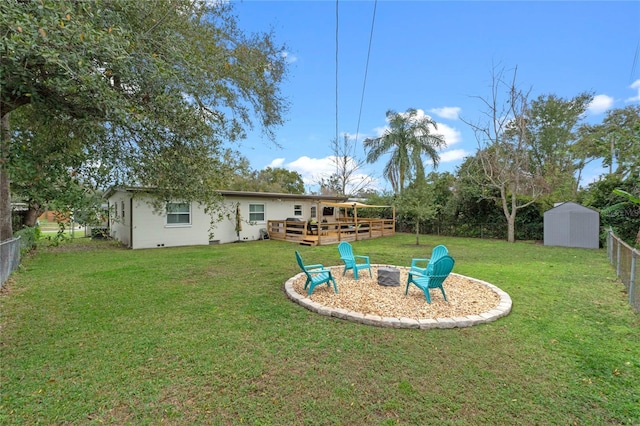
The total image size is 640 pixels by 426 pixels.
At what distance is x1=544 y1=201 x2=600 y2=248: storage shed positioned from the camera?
11.7m

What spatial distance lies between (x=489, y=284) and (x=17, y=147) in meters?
7.24

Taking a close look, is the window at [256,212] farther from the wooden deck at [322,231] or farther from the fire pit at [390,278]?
the fire pit at [390,278]

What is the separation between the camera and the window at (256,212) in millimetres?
15227

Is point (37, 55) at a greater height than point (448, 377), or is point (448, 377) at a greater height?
point (37, 55)

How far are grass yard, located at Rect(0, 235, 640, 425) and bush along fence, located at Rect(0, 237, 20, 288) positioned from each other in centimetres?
55

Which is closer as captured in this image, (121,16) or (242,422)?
(242,422)

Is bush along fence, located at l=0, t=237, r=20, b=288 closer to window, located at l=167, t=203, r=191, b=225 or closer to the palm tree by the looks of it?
window, located at l=167, t=203, r=191, b=225

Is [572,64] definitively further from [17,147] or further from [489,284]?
[17,147]

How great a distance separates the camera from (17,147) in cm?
275

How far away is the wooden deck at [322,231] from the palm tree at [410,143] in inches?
239

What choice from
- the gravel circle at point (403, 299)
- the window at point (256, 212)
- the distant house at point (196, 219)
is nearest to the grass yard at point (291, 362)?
the gravel circle at point (403, 299)

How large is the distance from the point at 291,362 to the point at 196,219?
1192 centimetres

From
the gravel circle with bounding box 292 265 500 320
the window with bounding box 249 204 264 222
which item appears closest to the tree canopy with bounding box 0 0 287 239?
the gravel circle with bounding box 292 265 500 320

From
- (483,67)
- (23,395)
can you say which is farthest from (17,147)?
(483,67)
